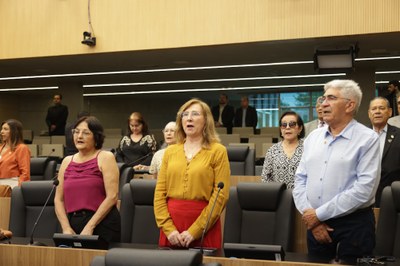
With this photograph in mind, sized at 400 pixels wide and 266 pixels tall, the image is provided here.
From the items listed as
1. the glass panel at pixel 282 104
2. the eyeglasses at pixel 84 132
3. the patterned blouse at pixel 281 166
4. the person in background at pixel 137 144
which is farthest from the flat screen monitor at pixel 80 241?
the glass panel at pixel 282 104

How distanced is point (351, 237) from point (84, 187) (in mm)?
1700

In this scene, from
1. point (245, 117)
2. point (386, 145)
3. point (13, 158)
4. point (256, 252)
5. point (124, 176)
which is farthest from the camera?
point (245, 117)

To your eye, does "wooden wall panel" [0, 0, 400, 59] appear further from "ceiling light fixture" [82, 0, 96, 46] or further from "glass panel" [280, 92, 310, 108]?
"glass panel" [280, 92, 310, 108]

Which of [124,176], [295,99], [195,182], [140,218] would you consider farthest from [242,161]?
[295,99]

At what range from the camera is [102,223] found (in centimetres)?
387

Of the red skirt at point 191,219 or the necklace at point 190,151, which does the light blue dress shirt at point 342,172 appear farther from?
the necklace at point 190,151

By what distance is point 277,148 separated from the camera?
501 centimetres

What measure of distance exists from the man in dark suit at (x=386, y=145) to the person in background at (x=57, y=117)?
8.44 meters

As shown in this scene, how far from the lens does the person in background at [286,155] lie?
15.9ft

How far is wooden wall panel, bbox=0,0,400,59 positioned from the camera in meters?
8.57

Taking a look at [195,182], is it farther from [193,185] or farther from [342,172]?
[342,172]

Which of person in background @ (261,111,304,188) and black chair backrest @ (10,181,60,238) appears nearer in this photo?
black chair backrest @ (10,181,60,238)

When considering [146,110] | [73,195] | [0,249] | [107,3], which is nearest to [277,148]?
[73,195]

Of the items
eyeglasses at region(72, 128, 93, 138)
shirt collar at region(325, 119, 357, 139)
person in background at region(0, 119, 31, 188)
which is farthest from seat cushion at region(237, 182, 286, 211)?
person in background at region(0, 119, 31, 188)
